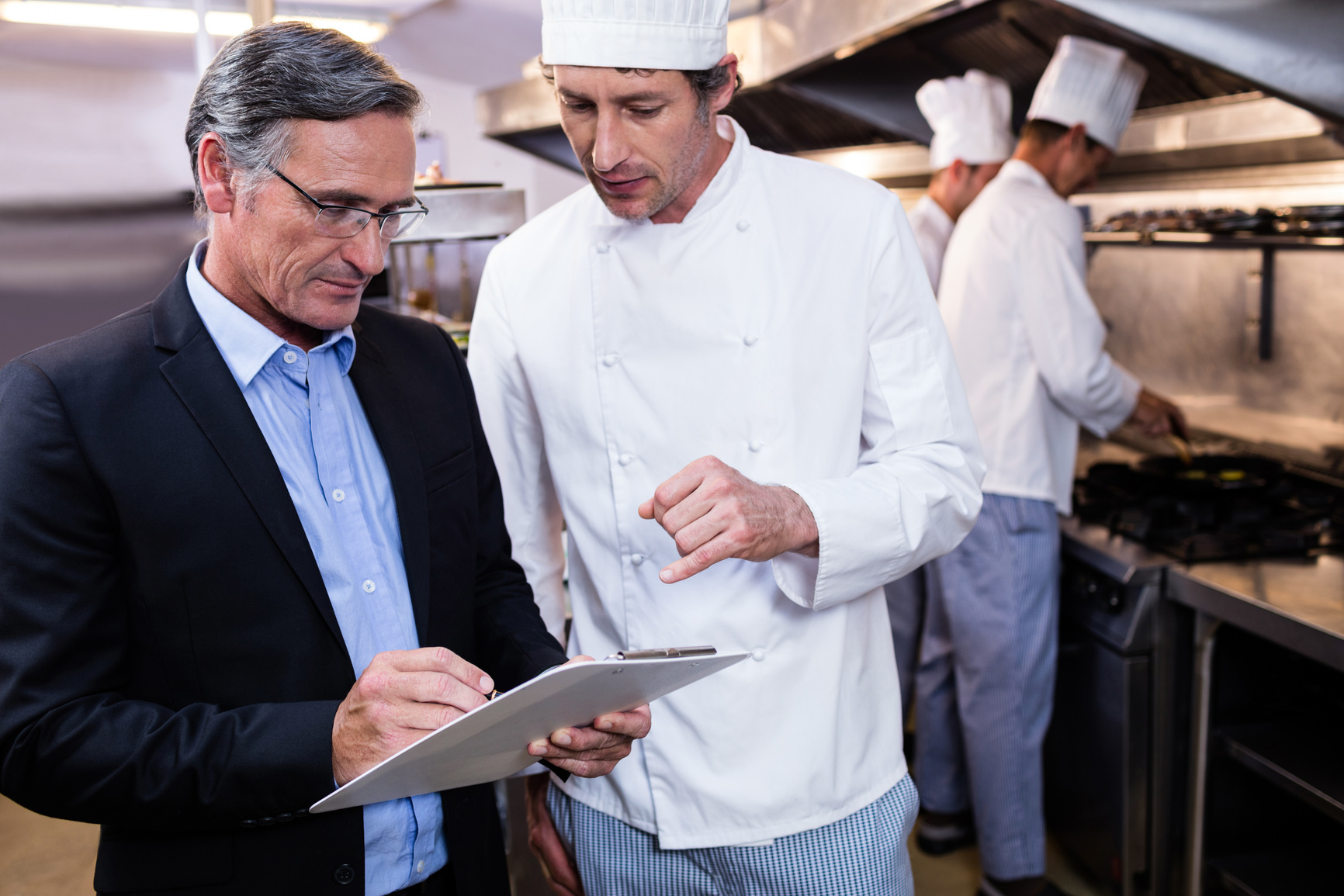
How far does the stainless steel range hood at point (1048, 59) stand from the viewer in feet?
6.41

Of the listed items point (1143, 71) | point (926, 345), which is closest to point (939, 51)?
point (1143, 71)

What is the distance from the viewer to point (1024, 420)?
2682 millimetres

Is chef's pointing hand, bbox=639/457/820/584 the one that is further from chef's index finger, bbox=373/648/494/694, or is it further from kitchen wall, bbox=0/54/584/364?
kitchen wall, bbox=0/54/584/364

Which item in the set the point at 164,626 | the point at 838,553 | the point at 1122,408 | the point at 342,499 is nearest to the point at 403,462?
the point at 342,499

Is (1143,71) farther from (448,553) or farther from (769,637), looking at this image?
(448,553)

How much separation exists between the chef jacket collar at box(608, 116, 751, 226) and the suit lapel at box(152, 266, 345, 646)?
56 cm

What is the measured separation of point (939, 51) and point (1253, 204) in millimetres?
1040

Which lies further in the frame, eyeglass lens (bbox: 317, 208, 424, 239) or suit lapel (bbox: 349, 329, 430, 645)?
suit lapel (bbox: 349, 329, 430, 645)

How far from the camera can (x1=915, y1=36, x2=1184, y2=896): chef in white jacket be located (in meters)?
2.62

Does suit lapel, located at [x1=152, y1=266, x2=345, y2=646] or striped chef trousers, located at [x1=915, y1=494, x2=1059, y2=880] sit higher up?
suit lapel, located at [x1=152, y1=266, x2=345, y2=646]

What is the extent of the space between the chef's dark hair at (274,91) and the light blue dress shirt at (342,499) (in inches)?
6.6

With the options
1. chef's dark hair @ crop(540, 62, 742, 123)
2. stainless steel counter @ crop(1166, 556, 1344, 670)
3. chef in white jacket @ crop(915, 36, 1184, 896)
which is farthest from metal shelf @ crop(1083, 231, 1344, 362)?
chef's dark hair @ crop(540, 62, 742, 123)

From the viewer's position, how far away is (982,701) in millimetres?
2689

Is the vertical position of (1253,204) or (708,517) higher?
(1253,204)
